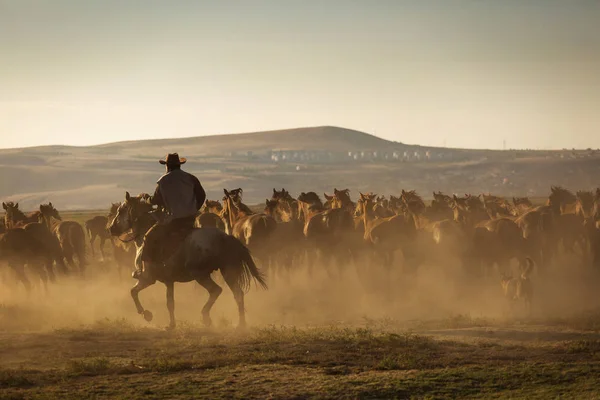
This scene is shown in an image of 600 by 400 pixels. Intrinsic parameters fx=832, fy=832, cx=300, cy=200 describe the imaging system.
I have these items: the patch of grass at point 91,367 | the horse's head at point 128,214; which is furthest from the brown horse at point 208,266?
the patch of grass at point 91,367

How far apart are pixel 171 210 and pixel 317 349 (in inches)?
174

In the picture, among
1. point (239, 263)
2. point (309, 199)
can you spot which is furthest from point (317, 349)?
point (309, 199)

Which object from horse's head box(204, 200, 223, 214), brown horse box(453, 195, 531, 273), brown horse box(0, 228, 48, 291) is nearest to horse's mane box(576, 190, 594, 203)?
brown horse box(453, 195, 531, 273)

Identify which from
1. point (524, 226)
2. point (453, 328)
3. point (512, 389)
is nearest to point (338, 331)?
point (453, 328)

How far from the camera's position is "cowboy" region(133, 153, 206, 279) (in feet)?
54.0

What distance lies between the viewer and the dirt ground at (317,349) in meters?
11.4

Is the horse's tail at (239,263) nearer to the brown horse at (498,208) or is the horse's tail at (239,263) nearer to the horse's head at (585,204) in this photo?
the horse's head at (585,204)

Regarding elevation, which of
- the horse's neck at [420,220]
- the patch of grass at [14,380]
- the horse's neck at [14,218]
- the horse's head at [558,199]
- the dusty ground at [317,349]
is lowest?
the dusty ground at [317,349]

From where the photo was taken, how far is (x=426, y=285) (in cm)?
2455

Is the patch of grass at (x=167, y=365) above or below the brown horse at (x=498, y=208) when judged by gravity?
below

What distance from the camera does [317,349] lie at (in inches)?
551

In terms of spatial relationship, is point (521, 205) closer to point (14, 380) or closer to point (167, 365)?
point (167, 365)

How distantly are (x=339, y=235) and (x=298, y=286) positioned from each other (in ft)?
8.12

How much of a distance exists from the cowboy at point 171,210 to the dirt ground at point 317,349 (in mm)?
1540
